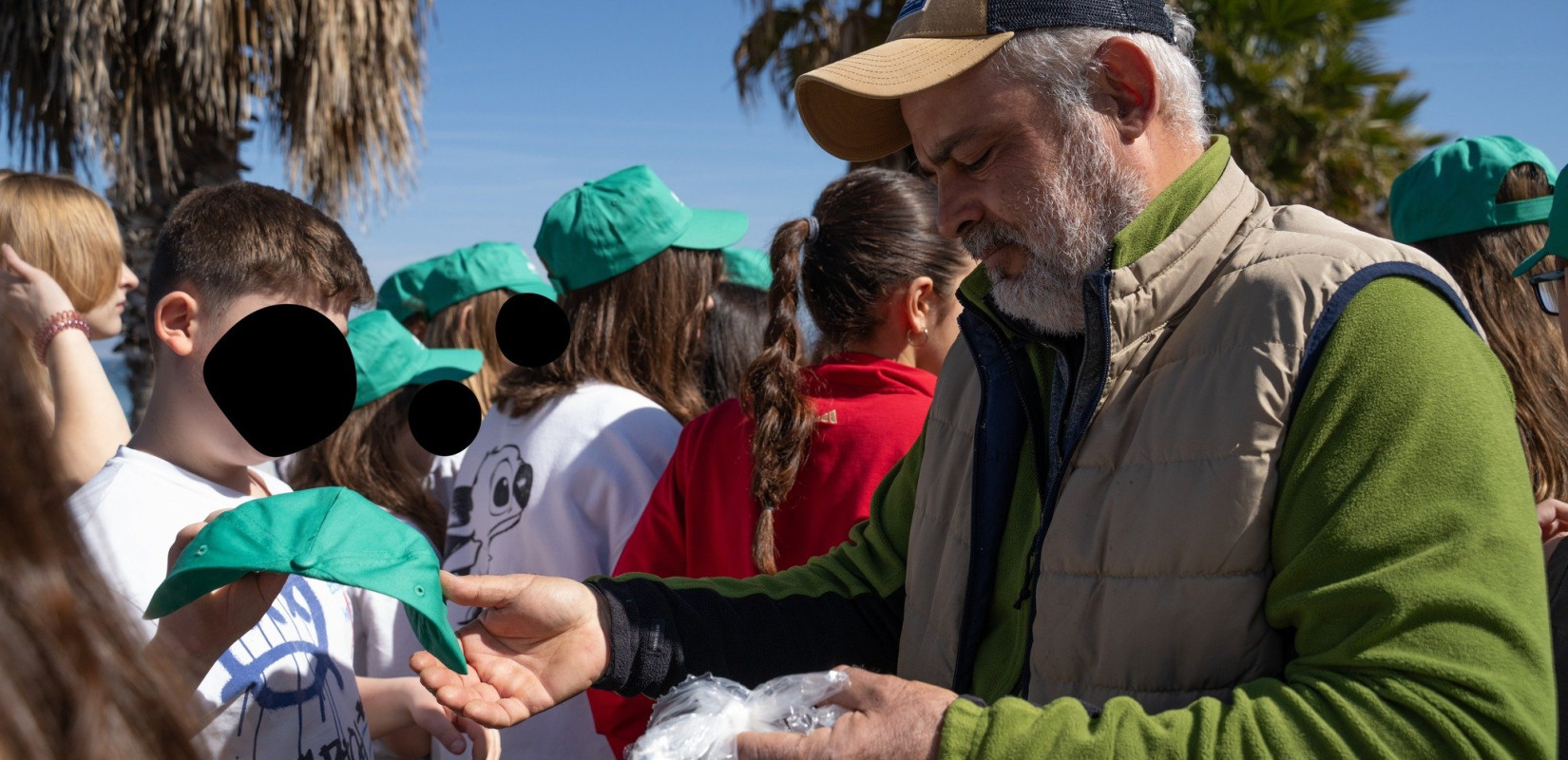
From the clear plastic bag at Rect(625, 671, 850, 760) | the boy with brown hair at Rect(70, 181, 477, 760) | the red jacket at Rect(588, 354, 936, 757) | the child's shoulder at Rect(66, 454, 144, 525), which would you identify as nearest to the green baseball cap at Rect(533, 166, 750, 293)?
the red jacket at Rect(588, 354, 936, 757)

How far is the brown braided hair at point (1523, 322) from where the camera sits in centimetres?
217

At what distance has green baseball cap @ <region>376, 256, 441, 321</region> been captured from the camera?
5203mm

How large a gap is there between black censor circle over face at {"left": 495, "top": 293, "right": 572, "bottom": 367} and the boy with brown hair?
0.38 metres

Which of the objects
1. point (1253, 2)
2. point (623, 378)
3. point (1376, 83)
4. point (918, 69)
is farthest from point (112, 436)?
point (1376, 83)

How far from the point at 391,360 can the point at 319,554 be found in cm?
210

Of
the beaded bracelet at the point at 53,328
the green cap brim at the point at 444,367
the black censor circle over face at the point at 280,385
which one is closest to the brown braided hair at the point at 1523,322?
the black censor circle over face at the point at 280,385

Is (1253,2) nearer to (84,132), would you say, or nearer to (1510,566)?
(84,132)

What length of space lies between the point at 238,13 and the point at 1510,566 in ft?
25.1

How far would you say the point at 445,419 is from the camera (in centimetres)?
195

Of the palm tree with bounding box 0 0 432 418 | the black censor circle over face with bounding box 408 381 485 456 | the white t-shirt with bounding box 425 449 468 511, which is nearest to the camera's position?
the black censor circle over face with bounding box 408 381 485 456

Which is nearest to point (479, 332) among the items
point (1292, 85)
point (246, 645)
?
point (246, 645)

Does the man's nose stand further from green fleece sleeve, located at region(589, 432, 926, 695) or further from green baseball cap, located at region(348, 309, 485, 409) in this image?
green baseball cap, located at region(348, 309, 485, 409)

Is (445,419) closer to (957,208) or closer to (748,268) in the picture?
(957,208)

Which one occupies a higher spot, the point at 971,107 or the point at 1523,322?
the point at 971,107
